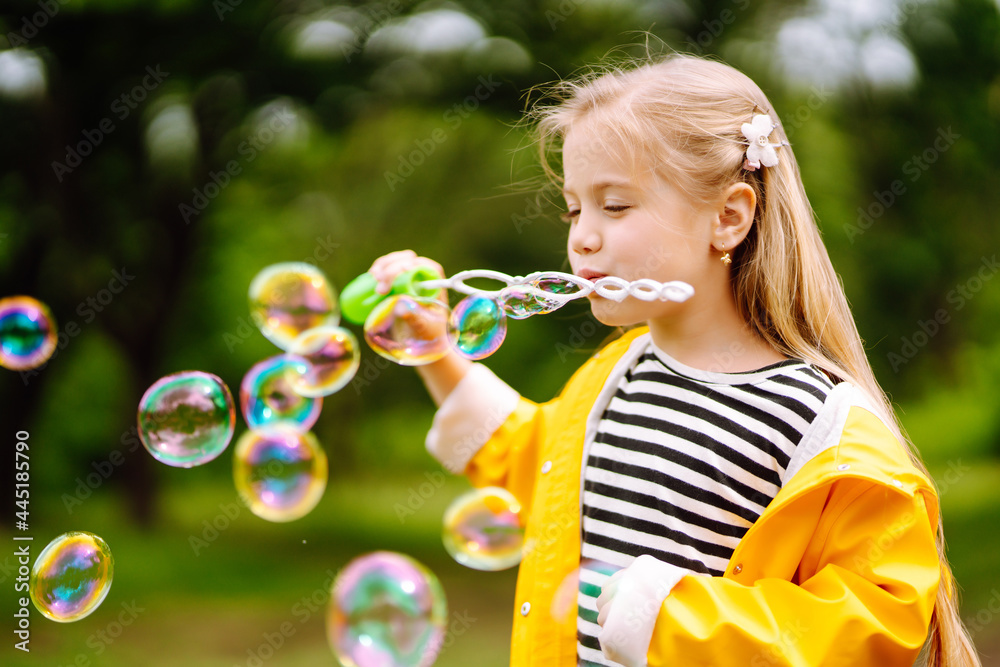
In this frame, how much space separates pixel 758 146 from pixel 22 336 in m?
1.93

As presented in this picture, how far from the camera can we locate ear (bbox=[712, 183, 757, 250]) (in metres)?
1.51

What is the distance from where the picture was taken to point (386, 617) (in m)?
1.57

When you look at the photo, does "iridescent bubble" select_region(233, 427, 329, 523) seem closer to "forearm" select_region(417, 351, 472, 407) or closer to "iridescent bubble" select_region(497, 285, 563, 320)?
"forearm" select_region(417, 351, 472, 407)

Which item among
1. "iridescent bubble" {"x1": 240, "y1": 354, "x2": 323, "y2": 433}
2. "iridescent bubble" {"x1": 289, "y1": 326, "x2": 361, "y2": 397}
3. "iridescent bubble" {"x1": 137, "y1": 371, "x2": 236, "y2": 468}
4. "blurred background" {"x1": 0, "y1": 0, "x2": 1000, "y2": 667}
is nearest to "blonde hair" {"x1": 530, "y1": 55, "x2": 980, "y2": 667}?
"iridescent bubble" {"x1": 289, "y1": 326, "x2": 361, "y2": 397}

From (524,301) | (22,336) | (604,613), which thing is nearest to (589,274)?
(524,301)

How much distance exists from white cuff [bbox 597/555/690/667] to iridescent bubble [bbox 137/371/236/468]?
1059 millimetres

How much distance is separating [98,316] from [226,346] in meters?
0.98

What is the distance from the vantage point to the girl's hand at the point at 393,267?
5.79 ft

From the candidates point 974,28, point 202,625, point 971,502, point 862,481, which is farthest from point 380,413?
point 862,481

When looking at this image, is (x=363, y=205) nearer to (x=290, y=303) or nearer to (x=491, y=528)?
(x=290, y=303)

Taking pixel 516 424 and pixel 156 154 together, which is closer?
pixel 516 424

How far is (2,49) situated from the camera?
13.6ft

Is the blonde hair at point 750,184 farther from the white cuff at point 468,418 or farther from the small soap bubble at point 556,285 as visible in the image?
the white cuff at point 468,418

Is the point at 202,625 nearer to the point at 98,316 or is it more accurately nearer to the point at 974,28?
the point at 98,316
